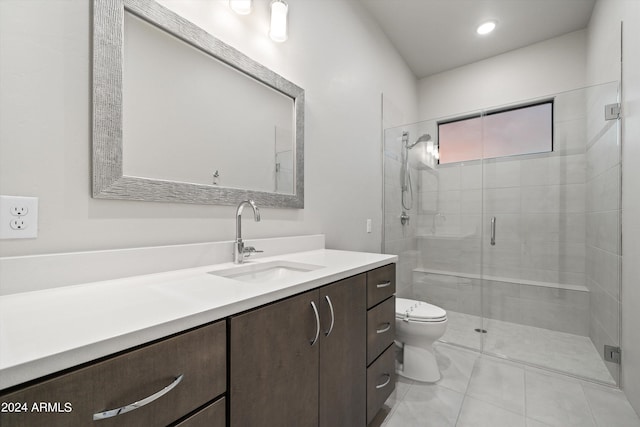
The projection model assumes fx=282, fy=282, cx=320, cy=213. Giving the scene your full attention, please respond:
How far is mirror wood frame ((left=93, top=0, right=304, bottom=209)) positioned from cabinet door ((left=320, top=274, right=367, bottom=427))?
2.16ft

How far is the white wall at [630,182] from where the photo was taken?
153 cm

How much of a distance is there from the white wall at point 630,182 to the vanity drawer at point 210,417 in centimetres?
208

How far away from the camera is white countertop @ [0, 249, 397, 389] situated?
437 mm

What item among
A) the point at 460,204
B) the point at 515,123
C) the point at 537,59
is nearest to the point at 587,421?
the point at 460,204

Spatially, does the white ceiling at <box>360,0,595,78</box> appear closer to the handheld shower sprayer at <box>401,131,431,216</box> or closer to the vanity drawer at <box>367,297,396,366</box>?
the handheld shower sprayer at <box>401,131,431,216</box>

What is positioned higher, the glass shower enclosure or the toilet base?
the glass shower enclosure

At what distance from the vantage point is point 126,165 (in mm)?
975

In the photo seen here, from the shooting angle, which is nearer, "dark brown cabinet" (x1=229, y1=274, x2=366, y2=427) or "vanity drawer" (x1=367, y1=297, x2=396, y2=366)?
"dark brown cabinet" (x1=229, y1=274, x2=366, y2=427)

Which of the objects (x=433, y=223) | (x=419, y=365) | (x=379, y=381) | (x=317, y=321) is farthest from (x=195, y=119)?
(x=433, y=223)

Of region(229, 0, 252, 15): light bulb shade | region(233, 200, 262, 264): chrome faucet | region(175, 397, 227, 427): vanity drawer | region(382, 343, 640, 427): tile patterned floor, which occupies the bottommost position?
region(382, 343, 640, 427): tile patterned floor

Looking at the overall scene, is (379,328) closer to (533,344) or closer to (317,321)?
(317,321)

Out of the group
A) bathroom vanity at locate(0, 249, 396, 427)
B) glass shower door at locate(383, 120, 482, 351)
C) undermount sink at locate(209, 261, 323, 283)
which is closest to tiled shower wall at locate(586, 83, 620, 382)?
glass shower door at locate(383, 120, 482, 351)

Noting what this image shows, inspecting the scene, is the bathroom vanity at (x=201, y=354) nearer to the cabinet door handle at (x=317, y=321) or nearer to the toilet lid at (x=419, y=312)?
the cabinet door handle at (x=317, y=321)

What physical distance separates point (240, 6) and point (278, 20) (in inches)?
9.2
